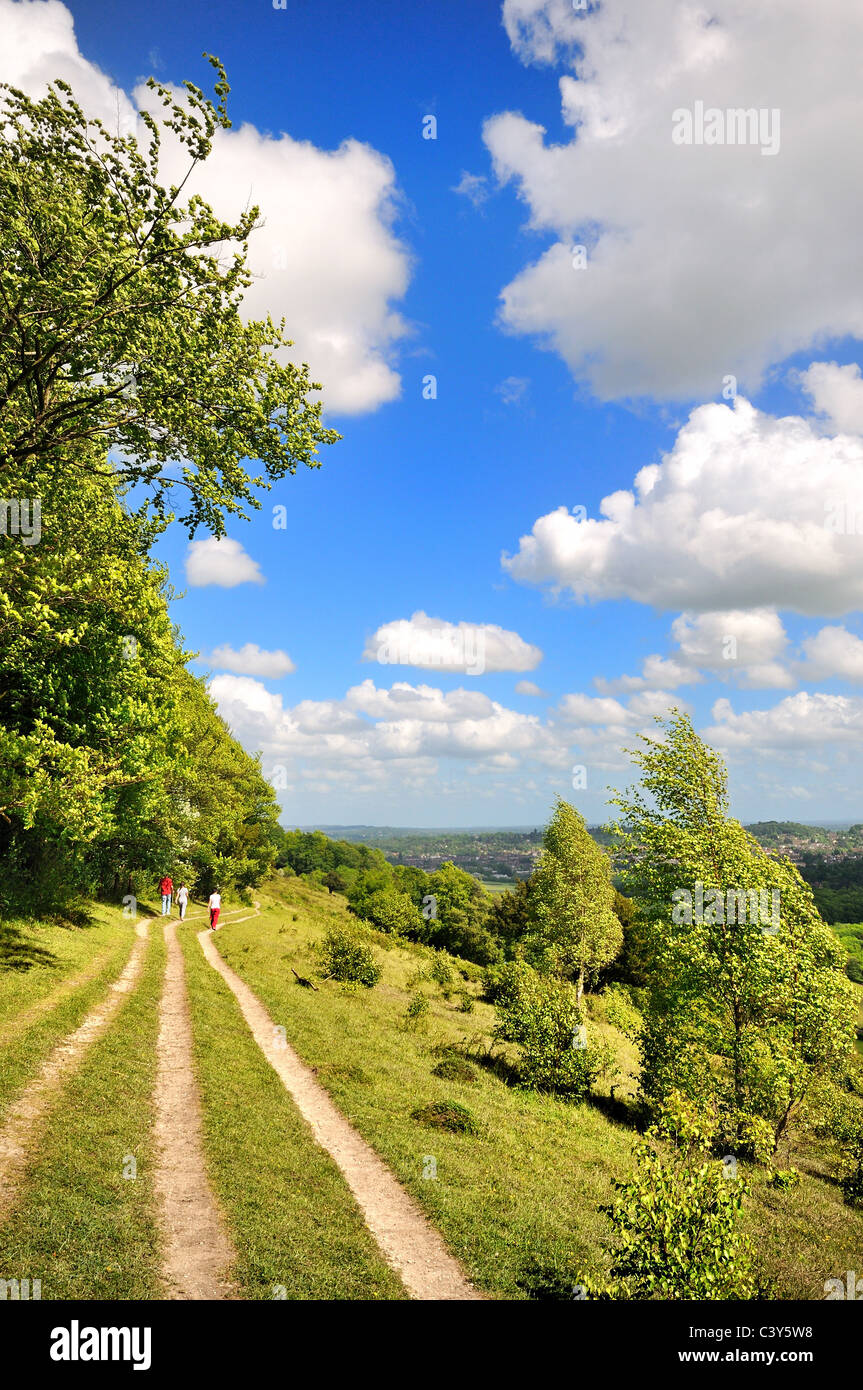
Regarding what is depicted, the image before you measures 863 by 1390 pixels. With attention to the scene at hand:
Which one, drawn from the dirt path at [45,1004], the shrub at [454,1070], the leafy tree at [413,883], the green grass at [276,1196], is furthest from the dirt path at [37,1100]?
the leafy tree at [413,883]

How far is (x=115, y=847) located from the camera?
27953 millimetres

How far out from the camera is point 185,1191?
9.72 meters

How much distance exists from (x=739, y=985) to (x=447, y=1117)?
11.2m

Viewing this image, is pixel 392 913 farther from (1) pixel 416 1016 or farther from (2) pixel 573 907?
(1) pixel 416 1016

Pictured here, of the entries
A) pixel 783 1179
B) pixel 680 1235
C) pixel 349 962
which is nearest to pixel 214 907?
pixel 349 962

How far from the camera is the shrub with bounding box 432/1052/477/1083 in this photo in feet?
64.4

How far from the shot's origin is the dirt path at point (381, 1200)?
28.9 feet

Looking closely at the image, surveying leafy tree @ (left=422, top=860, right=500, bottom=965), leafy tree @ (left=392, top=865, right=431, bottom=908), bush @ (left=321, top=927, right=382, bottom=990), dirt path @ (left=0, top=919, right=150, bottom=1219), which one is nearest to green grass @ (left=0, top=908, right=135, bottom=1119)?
dirt path @ (left=0, top=919, right=150, bottom=1219)

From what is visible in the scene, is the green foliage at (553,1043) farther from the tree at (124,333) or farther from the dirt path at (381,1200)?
the tree at (124,333)
